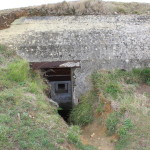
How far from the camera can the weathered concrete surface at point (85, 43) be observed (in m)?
10.6

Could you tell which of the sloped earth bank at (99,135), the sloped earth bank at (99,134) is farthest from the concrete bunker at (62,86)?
the sloped earth bank at (99,135)

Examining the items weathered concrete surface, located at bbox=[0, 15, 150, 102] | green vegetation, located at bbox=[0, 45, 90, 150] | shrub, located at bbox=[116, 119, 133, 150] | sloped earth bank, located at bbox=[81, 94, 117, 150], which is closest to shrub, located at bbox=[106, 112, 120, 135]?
sloped earth bank, located at bbox=[81, 94, 117, 150]

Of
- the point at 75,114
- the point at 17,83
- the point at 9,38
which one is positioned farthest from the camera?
the point at 9,38

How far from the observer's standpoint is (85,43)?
36.0ft

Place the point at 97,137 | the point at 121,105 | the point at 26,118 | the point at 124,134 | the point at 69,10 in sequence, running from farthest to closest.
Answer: the point at 69,10
the point at 121,105
the point at 97,137
the point at 124,134
the point at 26,118

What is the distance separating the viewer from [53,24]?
39.8ft

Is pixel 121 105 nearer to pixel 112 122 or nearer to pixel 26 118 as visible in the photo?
Result: pixel 112 122

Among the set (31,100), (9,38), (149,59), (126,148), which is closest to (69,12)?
(9,38)

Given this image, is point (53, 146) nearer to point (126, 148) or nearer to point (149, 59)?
point (126, 148)

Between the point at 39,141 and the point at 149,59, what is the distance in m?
5.79

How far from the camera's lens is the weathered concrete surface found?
10.6 metres

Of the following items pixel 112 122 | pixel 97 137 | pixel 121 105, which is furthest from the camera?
pixel 121 105

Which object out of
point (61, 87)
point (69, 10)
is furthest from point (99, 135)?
point (69, 10)

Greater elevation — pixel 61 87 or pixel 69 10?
pixel 69 10
